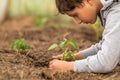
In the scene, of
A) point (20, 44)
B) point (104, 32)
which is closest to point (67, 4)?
point (104, 32)

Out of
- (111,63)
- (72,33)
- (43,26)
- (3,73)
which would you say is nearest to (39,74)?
(3,73)

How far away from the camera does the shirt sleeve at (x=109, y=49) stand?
3.79m

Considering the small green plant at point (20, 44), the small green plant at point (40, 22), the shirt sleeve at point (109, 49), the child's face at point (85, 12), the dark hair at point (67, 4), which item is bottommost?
the small green plant at point (40, 22)

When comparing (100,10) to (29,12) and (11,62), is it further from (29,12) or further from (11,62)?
(29,12)

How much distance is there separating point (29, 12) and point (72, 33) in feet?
7.47

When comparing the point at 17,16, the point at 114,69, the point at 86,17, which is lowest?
the point at 17,16

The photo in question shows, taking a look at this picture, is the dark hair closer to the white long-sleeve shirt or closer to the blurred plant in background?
the white long-sleeve shirt

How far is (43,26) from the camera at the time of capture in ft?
25.3

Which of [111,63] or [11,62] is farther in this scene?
[11,62]

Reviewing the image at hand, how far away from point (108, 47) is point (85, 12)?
37 cm

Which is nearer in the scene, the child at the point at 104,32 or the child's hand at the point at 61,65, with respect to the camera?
the child at the point at 104,32

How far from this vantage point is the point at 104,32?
389 cm

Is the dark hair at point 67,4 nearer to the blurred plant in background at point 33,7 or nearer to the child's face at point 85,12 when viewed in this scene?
the child's face at point 85,12

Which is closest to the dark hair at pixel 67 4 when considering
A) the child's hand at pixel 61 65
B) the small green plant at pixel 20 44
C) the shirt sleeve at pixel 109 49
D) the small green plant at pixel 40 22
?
the shirt sleeve at pixel 109 49
